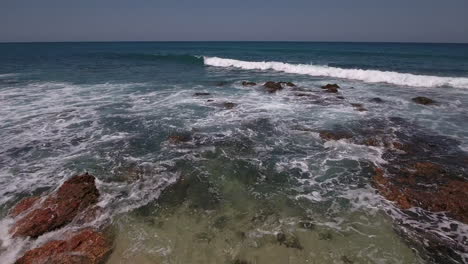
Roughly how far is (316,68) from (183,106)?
21749 mm

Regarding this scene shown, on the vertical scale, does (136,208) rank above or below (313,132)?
below

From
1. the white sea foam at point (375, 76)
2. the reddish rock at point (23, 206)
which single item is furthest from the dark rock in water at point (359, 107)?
the reddish rock at point (23, 206)

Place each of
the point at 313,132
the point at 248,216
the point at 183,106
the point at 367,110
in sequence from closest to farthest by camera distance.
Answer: the point at 248,216, the point at 313,132, the point at 367,110, the point at 183,106

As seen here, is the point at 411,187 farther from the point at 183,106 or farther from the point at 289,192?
the point at 183,106

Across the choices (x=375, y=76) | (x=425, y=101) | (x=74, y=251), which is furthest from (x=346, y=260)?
(x=375, y=76)

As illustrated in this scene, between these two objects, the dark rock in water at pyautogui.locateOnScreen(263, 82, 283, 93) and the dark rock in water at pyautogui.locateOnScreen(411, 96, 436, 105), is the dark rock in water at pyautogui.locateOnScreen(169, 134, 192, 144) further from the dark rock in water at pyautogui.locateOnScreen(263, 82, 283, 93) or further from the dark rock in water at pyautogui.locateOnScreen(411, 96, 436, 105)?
the dark rock in water at pyautogui.locateOnScreen(411, 96, 436, 105)

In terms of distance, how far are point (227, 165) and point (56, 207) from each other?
214 inches

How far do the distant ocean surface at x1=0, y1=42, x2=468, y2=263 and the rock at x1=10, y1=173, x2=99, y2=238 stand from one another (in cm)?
35

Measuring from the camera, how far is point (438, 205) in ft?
24.3

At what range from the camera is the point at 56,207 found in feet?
23.7

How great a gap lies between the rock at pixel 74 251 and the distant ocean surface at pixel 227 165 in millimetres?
361

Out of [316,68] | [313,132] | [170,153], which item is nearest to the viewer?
[170,153]

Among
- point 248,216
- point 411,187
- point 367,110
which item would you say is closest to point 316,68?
point 367,110

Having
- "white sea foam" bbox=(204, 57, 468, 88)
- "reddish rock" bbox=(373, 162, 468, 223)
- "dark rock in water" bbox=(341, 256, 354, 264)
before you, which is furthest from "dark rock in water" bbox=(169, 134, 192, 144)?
"white sea foam" bbox=(204, 57, 468, 88)
